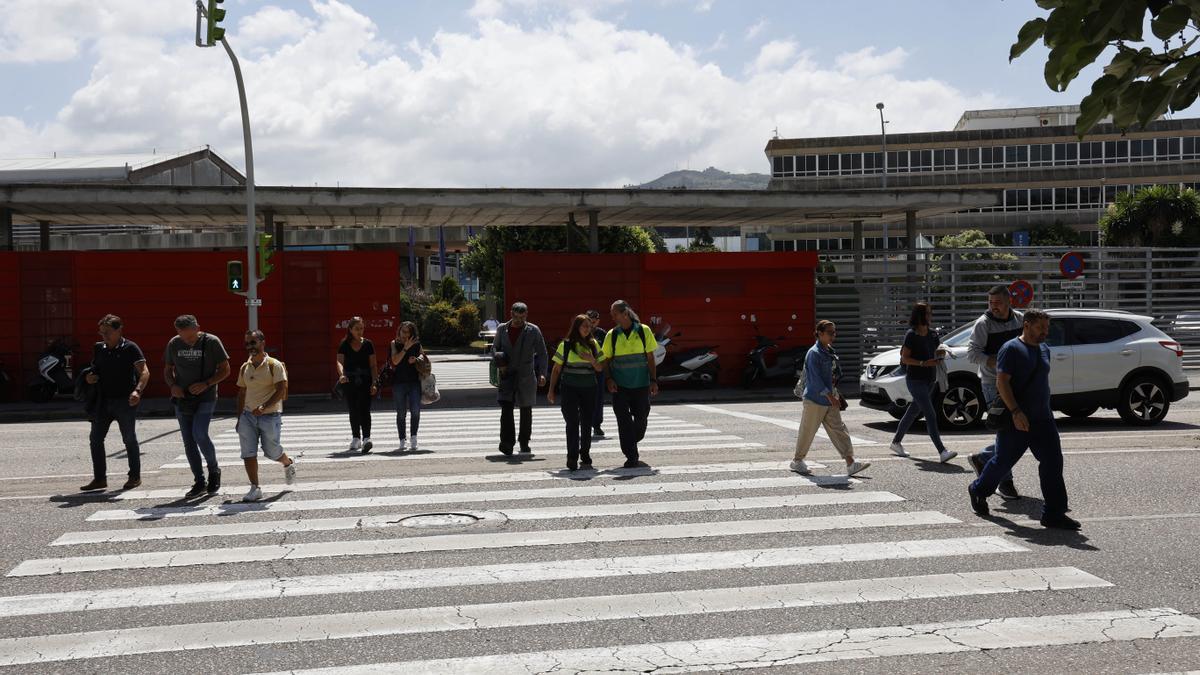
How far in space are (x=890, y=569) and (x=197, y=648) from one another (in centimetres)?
422

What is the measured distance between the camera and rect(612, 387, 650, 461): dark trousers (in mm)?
11211

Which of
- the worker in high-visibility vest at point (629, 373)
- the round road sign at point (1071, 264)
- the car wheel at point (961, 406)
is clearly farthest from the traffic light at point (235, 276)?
the round road sign at point (1071, 264)

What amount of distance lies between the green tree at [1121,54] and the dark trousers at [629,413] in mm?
8549

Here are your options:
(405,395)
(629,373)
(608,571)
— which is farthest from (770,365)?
(608,571)

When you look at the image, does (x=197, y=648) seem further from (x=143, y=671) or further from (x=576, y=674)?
(x=576, y=674)

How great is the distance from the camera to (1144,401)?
1475 cm

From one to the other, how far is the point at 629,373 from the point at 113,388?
5.15 m

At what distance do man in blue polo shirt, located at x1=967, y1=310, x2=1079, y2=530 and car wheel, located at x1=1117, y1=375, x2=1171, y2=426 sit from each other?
742 centimetres

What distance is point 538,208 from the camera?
2462 cm

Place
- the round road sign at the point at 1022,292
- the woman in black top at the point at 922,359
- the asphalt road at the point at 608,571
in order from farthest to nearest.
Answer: the round road sign at the point at 1022,292 < the woman in black top at the point at 922,359 < the asphalt road at the point at 608,571

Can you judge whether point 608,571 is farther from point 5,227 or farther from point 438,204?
point 5,227

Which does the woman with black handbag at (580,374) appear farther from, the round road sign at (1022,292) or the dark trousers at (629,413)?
the round road sign at (1022,292)

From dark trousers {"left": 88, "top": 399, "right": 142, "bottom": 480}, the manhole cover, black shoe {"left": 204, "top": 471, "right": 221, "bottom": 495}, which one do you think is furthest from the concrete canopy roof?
the manhole cover

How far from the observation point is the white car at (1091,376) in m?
14.3
